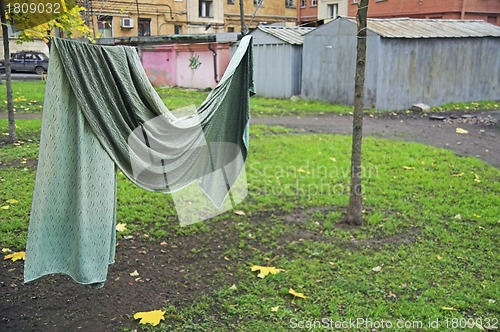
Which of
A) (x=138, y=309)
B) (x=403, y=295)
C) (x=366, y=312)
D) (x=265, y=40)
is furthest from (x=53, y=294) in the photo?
(x=265, y=40)

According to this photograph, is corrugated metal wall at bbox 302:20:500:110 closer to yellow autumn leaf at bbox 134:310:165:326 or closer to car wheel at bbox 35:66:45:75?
yellow autumn leaf at bbox 134:310:165:326

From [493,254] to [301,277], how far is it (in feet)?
5.43

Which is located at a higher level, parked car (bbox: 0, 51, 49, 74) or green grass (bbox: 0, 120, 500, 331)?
parked car (bbox: 0, 51, 49, 74)

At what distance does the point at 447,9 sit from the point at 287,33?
28.3ft

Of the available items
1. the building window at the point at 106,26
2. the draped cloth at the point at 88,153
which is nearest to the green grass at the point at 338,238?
the draped cloth at the point at 88,153

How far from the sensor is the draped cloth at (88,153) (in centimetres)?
298

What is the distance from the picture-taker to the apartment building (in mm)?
20516

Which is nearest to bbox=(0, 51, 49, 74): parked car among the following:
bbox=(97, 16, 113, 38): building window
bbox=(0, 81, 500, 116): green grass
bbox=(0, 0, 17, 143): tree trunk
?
bbox=(97, 16, 113, 38): building window

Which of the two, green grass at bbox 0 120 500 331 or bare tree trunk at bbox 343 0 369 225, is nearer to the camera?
green grass at bbox 0 120 500 331

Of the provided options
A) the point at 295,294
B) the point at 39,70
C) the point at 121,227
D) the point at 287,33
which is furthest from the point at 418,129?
the point at 39,70

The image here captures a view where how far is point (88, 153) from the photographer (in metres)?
3.12

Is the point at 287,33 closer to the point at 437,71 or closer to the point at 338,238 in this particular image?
the point at 437,71

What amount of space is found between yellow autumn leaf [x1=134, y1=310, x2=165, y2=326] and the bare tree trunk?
223 cm

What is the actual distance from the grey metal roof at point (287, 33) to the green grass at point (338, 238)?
321 inches
